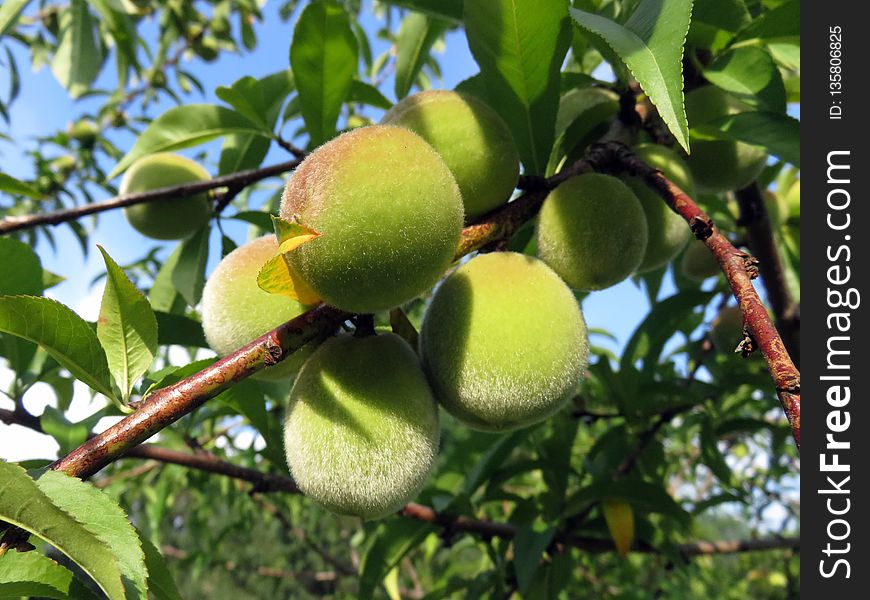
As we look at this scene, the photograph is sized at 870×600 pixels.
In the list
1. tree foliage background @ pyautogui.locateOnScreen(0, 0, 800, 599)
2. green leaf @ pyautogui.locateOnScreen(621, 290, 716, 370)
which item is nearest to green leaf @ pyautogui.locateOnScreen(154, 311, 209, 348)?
tree foliage background @ pyautogui.locateOnScreen(0, 0, 800, 599)

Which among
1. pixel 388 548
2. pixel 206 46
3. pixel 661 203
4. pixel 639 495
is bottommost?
pixel 388 548

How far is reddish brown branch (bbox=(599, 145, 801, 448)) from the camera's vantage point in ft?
1.62

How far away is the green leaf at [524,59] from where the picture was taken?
32.8 inches

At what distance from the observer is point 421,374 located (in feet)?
2.61

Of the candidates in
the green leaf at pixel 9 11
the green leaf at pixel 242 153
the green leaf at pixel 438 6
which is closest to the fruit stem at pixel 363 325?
the green leaf at pixel 438 6

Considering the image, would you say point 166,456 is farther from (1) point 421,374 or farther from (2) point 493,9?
(2) point 493,9

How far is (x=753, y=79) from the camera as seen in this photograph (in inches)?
38.3

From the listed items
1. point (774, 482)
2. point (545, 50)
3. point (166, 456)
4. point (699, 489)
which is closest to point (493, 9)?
point (545, 50)

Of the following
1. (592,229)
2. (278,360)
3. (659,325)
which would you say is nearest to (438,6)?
(592,229)

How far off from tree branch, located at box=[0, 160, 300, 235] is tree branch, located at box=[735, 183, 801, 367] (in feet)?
2.93

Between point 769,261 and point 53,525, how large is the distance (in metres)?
1.39

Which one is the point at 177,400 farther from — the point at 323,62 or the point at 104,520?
the point at 323,62

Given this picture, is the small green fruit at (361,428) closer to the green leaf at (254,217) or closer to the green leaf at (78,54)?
the green leaf at (254,217)

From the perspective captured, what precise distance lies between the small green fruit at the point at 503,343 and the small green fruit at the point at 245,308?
0.17 m
